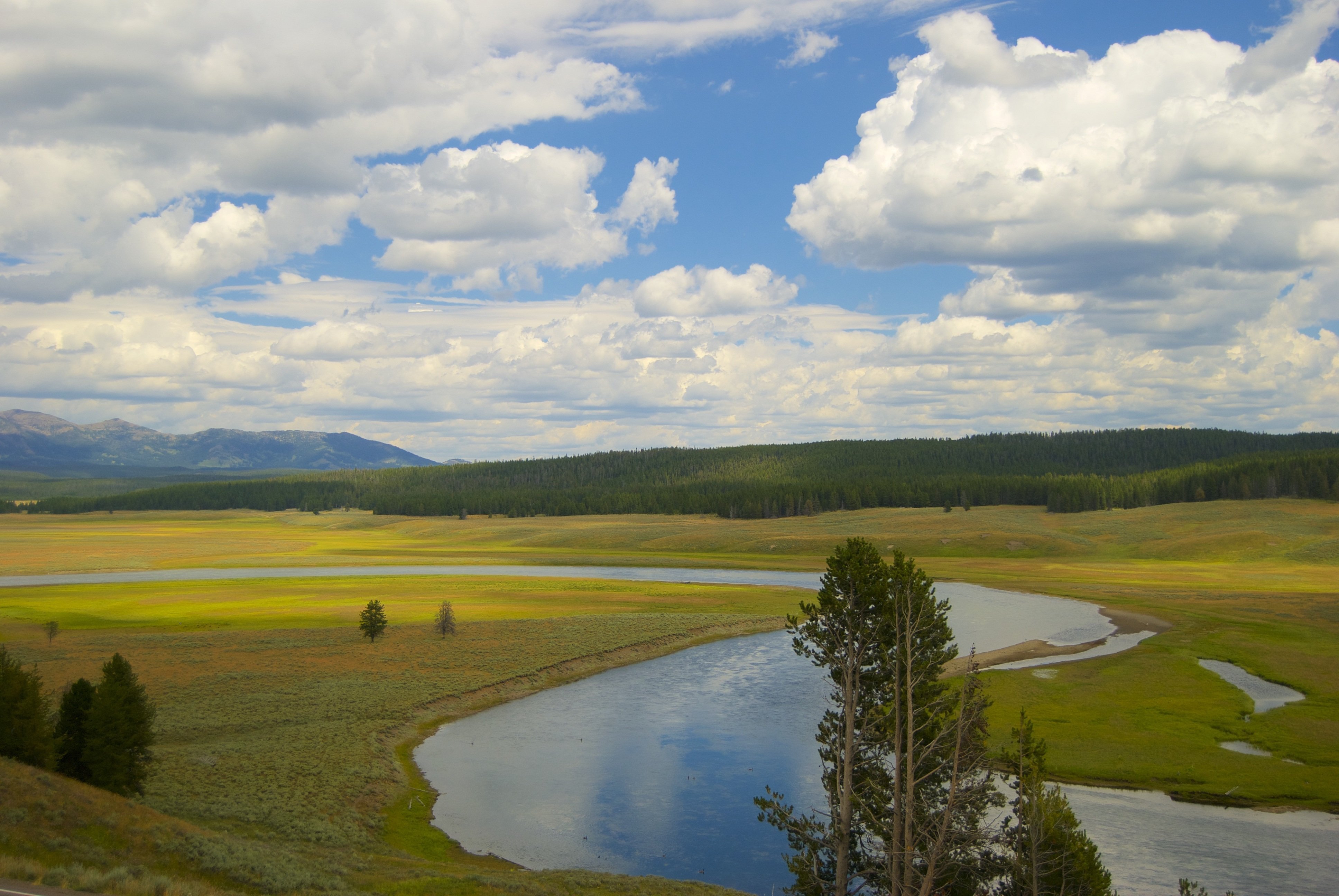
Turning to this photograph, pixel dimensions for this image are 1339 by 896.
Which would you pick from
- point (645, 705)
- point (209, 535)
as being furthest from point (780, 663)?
point (209, 535)

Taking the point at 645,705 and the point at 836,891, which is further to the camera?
the point at 645,705

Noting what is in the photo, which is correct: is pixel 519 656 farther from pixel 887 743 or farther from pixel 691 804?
pixel 887 743

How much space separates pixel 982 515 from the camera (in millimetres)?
152250

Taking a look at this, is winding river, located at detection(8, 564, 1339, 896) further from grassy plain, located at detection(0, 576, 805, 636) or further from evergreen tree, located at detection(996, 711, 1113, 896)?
grassy plain, located at detection(0, 576, 805, 636)

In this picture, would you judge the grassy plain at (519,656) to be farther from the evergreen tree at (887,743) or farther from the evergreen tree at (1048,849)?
the evergreen tree at (1048,849)

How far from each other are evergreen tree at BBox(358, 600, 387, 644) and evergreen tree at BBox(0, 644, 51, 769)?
106 ft

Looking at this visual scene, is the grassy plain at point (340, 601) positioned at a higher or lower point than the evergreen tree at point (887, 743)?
lower

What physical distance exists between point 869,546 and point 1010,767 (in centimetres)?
1106

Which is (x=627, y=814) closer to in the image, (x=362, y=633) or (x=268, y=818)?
(x=268, y=818)

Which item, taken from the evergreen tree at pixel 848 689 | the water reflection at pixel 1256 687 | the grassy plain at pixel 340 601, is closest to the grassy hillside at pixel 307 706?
the grassy plain at pixel 340 601

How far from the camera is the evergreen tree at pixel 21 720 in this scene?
25.6 m

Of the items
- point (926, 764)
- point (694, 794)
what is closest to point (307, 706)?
point (694, 794)

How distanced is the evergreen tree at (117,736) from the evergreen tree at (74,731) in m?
0.18

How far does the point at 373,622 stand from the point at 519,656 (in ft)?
37.5
